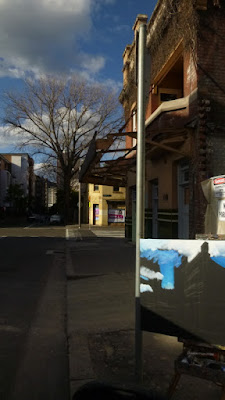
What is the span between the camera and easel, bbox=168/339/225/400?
248 cm

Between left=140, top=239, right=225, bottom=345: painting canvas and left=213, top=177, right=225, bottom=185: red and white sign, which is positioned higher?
left=213, top=177, right=225, bottom=185: red and white sign

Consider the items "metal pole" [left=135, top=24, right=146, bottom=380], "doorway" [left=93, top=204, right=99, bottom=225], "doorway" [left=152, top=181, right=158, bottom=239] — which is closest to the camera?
"metal pole" [left=135, top=24, right=146, bottom=380]

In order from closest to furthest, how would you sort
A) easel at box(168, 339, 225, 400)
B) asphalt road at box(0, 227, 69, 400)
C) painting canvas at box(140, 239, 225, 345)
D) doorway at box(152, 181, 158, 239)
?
easel at box(168, 339, 225, 400) → painting canvas at box(140, 239, 225, 345) → asphalt road at box(0, 227, 69, 400) → doorway at box(152, 181, 158, 239)

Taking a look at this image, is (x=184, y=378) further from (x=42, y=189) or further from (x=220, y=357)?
(x=42, y=189)

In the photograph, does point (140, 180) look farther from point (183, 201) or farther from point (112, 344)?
point (183, 201)

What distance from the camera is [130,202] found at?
59.4 ft

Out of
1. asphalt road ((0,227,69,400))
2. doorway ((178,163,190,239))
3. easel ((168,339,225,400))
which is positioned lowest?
asphalt road ((0,227,69,400))

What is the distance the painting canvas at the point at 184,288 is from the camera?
260 cm

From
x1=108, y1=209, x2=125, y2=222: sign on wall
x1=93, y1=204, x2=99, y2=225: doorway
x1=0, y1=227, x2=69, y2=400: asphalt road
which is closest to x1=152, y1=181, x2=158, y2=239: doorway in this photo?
x1=0, y1=227, x2=69, y2=400: asphalt road

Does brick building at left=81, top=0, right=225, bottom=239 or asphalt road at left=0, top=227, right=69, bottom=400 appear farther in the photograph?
brick building at left=81, top=0, right=225, bottom=239

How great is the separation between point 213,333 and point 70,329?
2.75 m

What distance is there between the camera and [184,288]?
8.91ft

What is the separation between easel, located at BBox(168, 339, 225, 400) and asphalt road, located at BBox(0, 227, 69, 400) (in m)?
1.22

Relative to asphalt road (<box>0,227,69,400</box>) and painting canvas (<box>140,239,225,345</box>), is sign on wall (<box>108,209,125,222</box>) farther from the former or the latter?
painting canvas (<box>140,239,225,345</box>)
